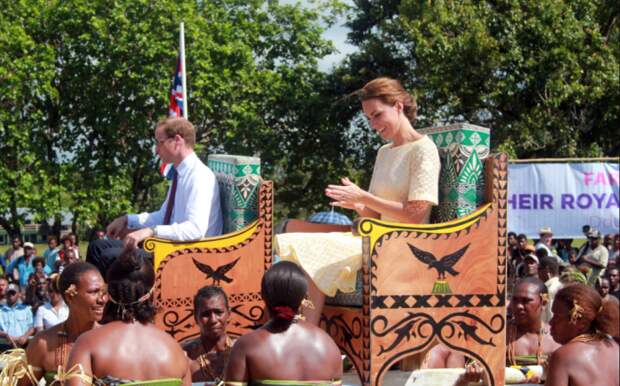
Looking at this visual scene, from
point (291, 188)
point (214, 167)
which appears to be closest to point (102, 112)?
point (291, 188)

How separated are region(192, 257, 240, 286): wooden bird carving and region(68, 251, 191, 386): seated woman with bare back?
85.4 inches

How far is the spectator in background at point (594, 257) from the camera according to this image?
1095 cm

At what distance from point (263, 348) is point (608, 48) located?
15.8 m

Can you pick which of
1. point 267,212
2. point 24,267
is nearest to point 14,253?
point 24,267

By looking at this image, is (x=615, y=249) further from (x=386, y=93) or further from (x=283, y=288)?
(x=283, y=288)

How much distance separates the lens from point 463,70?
17.9 meters

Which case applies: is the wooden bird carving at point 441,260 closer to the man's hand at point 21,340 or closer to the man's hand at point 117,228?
the man's hand at point 117,228

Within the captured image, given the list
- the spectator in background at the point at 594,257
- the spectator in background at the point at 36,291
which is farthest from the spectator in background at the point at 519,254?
the spectator in background at the point at 36,291

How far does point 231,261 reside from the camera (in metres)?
5.88

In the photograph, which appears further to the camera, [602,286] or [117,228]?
[602,286]

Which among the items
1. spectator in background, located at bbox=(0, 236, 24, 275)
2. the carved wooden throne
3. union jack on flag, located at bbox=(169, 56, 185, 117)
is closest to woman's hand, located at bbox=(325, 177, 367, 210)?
the carved wooden throne

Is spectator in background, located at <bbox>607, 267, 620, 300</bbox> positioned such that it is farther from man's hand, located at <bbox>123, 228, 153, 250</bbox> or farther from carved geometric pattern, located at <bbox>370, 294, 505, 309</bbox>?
man's hand, located at <bbox>123, 228, 153, 250</bbox>

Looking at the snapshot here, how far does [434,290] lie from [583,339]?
1.34 m

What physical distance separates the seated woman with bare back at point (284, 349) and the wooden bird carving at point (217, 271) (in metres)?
2.38
